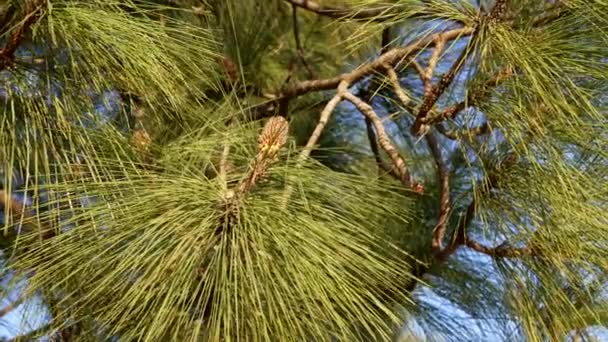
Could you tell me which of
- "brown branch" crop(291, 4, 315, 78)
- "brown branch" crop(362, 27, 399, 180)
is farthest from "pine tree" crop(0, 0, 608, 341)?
"brown branch" crop(291, 4, 315, 78)

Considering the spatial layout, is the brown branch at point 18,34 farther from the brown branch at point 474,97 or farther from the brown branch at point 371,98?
the brown branch at point 371,98

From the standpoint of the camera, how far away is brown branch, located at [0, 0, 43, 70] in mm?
709

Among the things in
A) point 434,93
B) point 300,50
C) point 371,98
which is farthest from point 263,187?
point 300,50

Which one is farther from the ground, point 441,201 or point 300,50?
point 300,50

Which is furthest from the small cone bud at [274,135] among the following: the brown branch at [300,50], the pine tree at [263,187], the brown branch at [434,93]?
the brown branch at [300,50]

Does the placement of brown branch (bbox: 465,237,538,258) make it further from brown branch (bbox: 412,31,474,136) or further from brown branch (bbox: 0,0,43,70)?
brown branch (bbox: 0,0,43,70)

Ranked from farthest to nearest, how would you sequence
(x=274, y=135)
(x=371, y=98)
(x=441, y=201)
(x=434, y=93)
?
(x=371, y=98), (x=441, y=201), (x=434, y=93), (x=274, y=135)

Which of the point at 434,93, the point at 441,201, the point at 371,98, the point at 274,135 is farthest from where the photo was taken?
the point at 371,98

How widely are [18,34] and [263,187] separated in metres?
0.22

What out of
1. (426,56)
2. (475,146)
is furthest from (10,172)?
(426,56)

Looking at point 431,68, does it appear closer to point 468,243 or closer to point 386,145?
point 386,145

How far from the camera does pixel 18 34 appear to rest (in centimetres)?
72

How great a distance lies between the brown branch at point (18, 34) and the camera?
2.33 ft

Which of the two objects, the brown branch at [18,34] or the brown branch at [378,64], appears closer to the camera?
the brown branch at [18,34]
